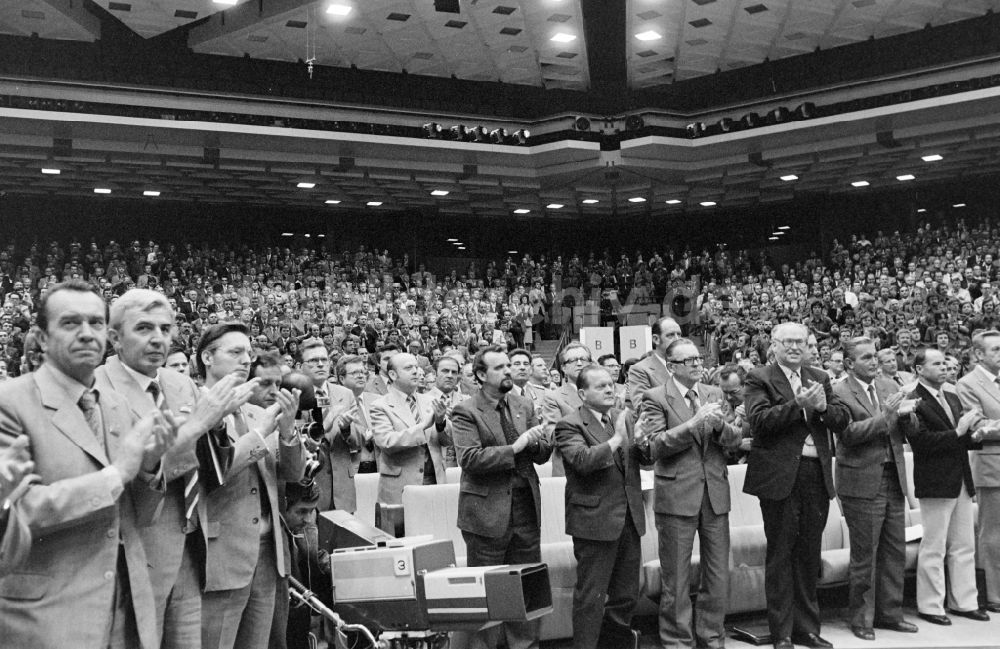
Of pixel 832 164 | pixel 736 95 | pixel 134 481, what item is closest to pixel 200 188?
pixel 736 95

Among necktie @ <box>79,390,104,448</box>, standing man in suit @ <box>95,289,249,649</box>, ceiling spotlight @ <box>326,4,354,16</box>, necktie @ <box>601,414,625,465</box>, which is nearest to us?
necktie @ <box>79,390,104,448</box>

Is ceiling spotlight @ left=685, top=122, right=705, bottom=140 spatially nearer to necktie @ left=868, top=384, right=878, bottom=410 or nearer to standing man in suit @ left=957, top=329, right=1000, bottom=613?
standing man in suit @ left=957, top=329, right=1000, bottom=613

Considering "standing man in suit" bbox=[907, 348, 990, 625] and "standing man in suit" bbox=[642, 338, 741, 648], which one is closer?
"standing man in suit" bbox=[642, 338, 741, 648]

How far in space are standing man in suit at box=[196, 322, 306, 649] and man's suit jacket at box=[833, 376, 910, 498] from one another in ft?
10.3

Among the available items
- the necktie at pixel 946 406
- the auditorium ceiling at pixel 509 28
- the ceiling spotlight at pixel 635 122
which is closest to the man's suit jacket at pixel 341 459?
the necktie at pixel 946 406

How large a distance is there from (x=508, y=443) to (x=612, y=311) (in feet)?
54.4

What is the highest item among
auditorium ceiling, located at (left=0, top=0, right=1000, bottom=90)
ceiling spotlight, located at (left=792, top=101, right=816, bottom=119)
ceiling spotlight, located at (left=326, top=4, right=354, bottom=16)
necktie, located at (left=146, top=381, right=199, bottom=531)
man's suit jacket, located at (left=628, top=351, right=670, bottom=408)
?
auditorium ceiling, located at (left=0, top=0, right=1000, bottom=90)

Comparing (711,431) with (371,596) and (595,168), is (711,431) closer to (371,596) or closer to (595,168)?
(371,596)

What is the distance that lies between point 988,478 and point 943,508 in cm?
44

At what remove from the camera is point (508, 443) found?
4.39 metres

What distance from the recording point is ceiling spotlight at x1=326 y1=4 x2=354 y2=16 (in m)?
15.5

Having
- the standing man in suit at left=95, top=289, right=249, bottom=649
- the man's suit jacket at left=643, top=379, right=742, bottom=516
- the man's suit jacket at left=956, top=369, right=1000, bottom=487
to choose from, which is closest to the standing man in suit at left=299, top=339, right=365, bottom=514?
the man's suit jacket at left=643, top=379, right=742, bottom=516

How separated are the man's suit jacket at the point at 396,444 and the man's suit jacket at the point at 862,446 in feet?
7.94

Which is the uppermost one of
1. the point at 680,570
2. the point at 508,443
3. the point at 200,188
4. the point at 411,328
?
the point at 200,188
